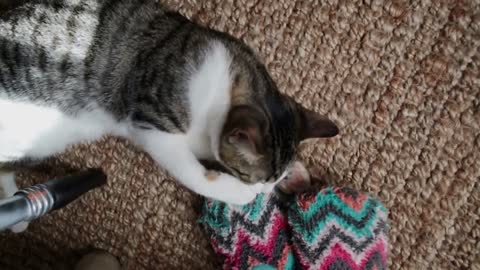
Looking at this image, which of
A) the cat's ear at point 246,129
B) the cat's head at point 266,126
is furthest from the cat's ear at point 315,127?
the cat's ear at point 246,129

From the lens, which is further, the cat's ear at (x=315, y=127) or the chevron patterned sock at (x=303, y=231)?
the chevron patterned sock at (x=303, y=231)

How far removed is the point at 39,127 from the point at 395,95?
2.65 feet

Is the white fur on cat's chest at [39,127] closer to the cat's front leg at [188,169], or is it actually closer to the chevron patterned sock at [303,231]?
the cat's front leg at [188,169]

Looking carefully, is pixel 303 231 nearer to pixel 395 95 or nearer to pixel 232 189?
pixel 232 189

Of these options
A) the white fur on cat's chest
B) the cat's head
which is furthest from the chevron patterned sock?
the white fur on cat's chest

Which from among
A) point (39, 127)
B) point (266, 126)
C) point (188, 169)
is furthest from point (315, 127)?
point (39, 127)

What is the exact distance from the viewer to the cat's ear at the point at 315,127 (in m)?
0.97

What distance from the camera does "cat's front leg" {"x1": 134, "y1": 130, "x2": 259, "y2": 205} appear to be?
1007 millimetres

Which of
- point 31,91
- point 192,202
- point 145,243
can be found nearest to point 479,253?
point 192,202

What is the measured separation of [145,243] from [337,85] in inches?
25.2

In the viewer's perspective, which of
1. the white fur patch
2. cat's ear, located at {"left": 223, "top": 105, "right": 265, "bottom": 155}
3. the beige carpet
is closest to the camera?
cat's ear, located at {"left": 223, "top": 105, "right": 265, "bottom": 155}

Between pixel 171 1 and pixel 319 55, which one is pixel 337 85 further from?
pixel 171 1

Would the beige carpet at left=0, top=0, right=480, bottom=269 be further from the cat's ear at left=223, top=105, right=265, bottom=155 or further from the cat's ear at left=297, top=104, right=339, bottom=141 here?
the cat's ear at left=223, top=105, right=265, bottom=155

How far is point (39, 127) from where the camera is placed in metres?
1.09
